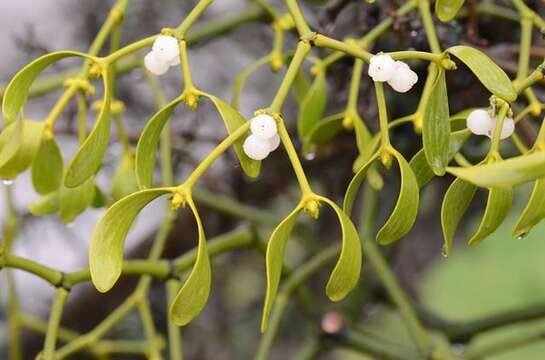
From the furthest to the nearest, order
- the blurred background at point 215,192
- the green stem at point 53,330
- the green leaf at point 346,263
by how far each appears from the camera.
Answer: the blurred background at point 215,192
the green stem at point 53,330
the green leaf at point 346,263

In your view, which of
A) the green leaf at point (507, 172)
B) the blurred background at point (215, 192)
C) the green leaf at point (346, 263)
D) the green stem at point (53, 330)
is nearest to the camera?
the green leaf at point (507, 172)

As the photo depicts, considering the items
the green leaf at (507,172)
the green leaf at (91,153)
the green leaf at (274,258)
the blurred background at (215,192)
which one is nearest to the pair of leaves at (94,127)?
the green leaf at (91,153)

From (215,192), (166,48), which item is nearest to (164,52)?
(166,48)

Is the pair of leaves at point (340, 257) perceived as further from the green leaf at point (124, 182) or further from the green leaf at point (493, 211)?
the green leaf at point (124, 182)

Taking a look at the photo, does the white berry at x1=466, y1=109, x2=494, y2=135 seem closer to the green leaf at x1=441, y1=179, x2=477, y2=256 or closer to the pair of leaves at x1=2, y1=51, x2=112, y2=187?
the green leaf at x1=441, y1=179, x2=477, y2=256

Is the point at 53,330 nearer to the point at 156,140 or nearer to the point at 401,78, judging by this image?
the point at 156,140

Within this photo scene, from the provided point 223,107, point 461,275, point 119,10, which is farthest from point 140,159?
point 461,275
